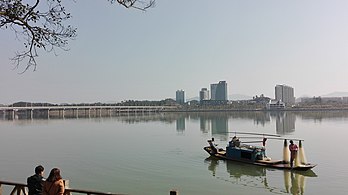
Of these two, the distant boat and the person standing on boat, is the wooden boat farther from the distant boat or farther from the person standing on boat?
the person standing on boat

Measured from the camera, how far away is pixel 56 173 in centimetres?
625

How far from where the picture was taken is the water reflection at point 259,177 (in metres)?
17.1

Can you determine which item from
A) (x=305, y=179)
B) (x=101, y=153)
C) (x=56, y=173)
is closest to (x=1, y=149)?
(x=101, y=153)

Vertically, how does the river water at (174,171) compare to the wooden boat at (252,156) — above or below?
below

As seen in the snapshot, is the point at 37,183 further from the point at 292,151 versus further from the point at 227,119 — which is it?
the point at 227,119

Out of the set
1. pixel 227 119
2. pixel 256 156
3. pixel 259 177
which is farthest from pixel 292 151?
pixel 227 119

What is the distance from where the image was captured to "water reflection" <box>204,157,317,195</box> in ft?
56.3

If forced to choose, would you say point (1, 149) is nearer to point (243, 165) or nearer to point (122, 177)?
point (122, 177)

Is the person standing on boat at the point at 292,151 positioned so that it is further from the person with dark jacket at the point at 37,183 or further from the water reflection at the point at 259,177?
the person with dark jacket at the point at 37,183

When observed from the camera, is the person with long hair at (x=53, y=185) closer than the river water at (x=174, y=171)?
Yes

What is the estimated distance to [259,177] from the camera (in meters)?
19.3

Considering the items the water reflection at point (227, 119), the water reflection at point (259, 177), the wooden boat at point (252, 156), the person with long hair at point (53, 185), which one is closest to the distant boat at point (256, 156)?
the wooden boat at point (252, 156)

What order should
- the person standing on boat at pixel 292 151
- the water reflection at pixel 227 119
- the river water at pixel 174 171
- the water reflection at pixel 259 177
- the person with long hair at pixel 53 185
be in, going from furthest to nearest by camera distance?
the water reflection at pixel 227 119
the person standing on boat at pixel 292 151
the water reflection at pixel 259 177
the river water at pixel 174 171
the person with long hair at pixel 53 185

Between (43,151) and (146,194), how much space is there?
19.2 metres
